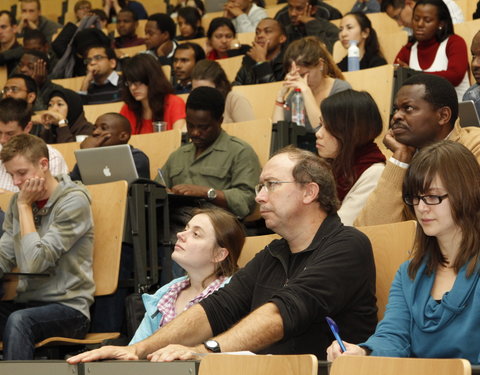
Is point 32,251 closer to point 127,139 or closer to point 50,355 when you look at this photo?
point 50,355

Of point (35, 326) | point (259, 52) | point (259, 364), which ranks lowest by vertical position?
point (35, 326)

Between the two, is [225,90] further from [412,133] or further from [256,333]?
[256,333]

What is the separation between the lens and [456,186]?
230cm

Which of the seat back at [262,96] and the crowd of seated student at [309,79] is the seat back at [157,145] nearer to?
the crowd of seated student at [309,79]

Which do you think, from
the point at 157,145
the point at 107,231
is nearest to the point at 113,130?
the point at 157,145

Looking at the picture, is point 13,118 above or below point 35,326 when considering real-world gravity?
above

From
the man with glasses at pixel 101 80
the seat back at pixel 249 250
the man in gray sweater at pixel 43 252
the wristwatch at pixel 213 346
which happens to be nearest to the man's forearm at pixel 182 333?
the wristwatch at pixel 213 346

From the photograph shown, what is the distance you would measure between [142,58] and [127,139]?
91 centimetres

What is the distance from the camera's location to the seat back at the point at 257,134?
183 inches

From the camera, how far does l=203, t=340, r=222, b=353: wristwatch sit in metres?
2.58

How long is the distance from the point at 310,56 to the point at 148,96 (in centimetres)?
116

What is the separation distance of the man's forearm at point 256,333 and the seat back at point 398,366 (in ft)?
2.23

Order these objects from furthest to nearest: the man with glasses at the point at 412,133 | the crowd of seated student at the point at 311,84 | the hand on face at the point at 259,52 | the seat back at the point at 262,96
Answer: the hand on face at the point at 259,52 → the seat back at the point at 262,96 → the crowd of seated student at the point at 311,84 → the man with glasses at the point at 412,133

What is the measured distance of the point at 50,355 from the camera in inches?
150
